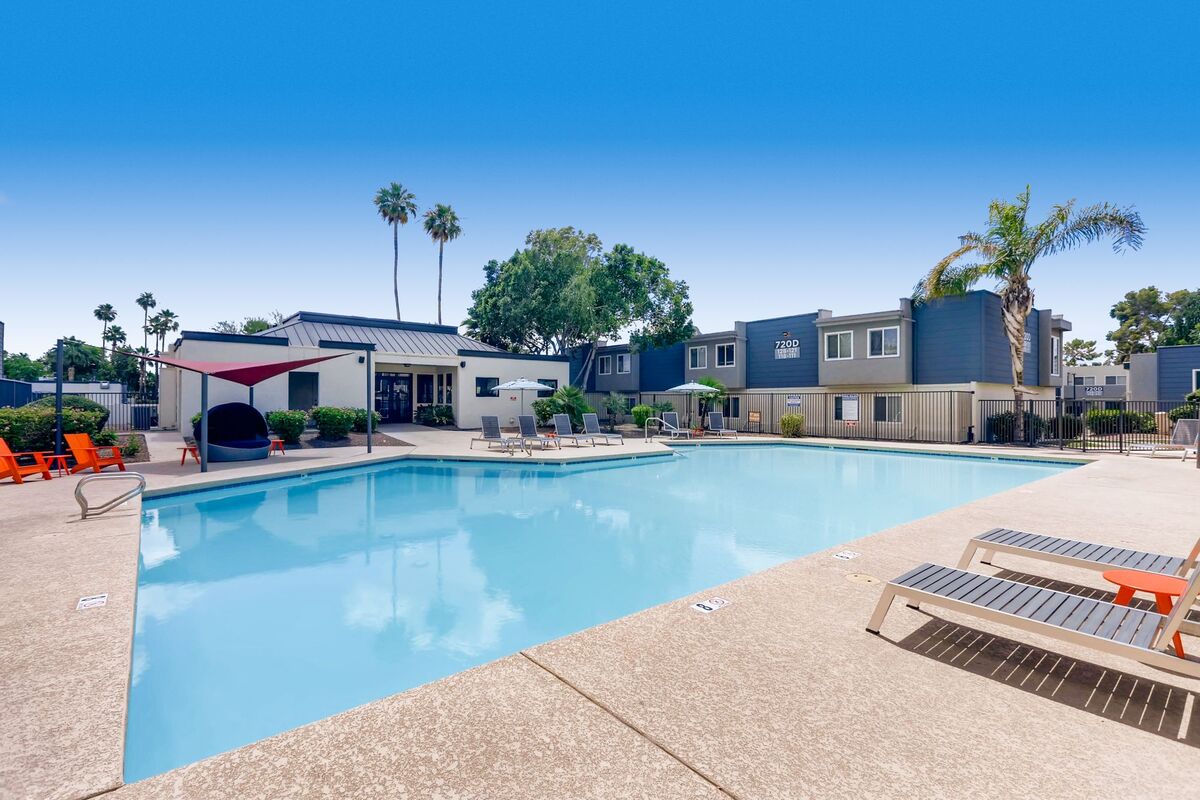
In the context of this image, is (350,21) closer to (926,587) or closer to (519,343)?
(926,587)

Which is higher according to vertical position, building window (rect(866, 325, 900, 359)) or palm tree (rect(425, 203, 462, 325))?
palm tree (rect(425, 203, 462, 325))

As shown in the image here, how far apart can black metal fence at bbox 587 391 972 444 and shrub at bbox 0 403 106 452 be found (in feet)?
61.3

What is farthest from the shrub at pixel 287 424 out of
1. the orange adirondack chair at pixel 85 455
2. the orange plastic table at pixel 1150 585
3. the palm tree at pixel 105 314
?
the palm tree at pixel 105 314

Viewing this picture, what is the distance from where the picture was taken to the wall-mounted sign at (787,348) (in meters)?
24.1

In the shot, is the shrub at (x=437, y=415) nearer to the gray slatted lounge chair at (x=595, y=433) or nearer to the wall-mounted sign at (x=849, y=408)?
the gray slatted lounge chair at (x=595, y=433)

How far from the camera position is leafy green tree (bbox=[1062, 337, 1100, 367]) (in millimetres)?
50603

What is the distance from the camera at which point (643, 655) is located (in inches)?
119

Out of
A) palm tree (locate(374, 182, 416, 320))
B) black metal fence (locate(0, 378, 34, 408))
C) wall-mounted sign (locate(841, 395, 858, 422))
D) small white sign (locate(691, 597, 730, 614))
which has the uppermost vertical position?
palm tree (locate(374, 182, 416, 320))

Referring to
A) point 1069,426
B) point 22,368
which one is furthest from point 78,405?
point 22,368

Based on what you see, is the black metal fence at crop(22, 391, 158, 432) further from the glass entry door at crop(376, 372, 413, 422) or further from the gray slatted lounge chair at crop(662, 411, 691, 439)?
the gray slatted lounge chair at crop(662, 411, 691, 439)

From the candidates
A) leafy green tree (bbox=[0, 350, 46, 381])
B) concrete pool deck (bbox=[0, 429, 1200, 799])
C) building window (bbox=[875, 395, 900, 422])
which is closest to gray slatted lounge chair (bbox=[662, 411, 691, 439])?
building window (bbox=[875, 395, 900, 422])

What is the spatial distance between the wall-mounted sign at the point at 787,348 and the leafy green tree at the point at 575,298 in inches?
160

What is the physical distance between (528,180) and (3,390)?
17.7 metres

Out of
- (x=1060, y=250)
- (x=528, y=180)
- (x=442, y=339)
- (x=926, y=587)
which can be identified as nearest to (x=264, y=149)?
(x=528, y=180)
